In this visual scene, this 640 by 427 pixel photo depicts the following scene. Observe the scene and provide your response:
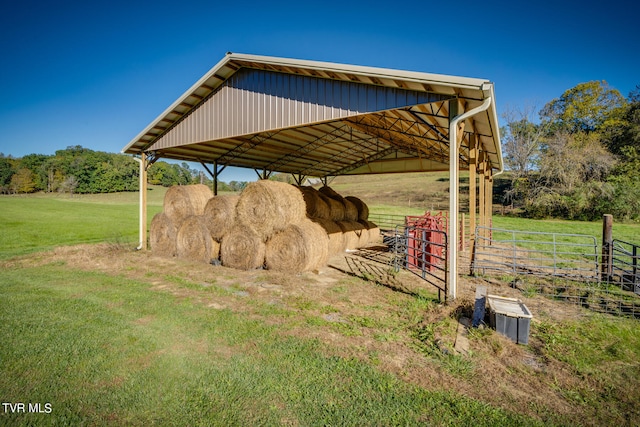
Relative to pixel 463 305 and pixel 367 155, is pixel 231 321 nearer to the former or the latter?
pixel 463 305

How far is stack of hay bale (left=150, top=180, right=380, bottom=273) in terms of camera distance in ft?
26.3

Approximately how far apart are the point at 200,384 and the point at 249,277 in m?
4.59

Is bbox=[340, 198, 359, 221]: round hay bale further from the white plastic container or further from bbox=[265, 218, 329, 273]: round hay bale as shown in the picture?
the white plastic container

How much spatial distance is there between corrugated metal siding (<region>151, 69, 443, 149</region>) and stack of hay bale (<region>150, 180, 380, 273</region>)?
69.6 inches

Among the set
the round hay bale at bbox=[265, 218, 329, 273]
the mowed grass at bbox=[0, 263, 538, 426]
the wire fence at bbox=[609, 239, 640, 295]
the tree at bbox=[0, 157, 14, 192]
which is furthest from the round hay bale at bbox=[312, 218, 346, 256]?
the tree at bbox=[0, 157, 14, 192]

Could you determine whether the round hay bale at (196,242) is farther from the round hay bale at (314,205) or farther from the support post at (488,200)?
the support post at (488,200)

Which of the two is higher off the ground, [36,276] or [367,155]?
[367,155]

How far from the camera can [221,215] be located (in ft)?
29.2

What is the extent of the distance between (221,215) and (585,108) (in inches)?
1592

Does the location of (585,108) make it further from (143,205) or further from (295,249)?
(143,205)

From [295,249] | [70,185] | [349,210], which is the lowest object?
[295,249]

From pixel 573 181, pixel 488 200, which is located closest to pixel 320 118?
pixel 488 200

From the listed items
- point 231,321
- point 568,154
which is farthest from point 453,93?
point 568,154

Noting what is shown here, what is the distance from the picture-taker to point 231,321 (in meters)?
4.64
